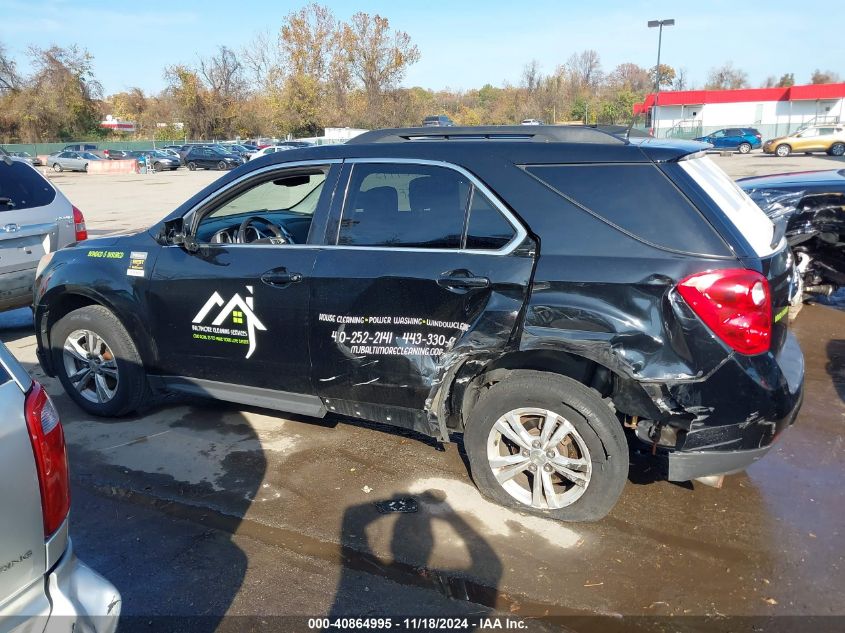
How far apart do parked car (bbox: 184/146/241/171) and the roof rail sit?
139 feet

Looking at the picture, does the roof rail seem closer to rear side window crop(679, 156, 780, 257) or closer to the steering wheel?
rear side window crop(679, 156, 780, 257)

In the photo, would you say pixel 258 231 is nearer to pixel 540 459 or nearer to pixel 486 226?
pixel 486 226

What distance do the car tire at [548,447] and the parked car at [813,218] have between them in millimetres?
5023

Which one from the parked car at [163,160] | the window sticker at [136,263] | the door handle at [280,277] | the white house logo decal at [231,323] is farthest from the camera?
the parked car at [163,160]

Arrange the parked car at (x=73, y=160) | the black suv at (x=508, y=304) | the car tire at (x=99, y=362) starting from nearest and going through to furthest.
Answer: the black suv at (x=508, y=304), the car tire at (x=99, y=362), the parked car at (x=73, y=160)

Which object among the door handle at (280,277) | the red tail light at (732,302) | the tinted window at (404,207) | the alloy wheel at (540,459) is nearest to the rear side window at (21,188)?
the door handle at (280,277)

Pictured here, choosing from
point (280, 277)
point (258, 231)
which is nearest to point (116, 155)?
point (258, 231)

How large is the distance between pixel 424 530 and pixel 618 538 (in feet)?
3.19

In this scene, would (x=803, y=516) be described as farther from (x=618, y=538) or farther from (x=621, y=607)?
(x=621, y=607)

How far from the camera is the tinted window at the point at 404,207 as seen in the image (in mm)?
3564

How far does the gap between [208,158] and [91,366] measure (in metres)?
42.3

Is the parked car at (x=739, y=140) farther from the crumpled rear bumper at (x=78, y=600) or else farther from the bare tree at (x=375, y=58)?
the crumpled rear bumper at (x=78, y=600)

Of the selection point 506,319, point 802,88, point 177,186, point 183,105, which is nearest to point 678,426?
point 506,319

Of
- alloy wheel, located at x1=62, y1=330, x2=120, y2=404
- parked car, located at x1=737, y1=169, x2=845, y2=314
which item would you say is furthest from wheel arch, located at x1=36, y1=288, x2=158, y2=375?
parked car, located at x1=737, y1=169, x2=845, y2=314
